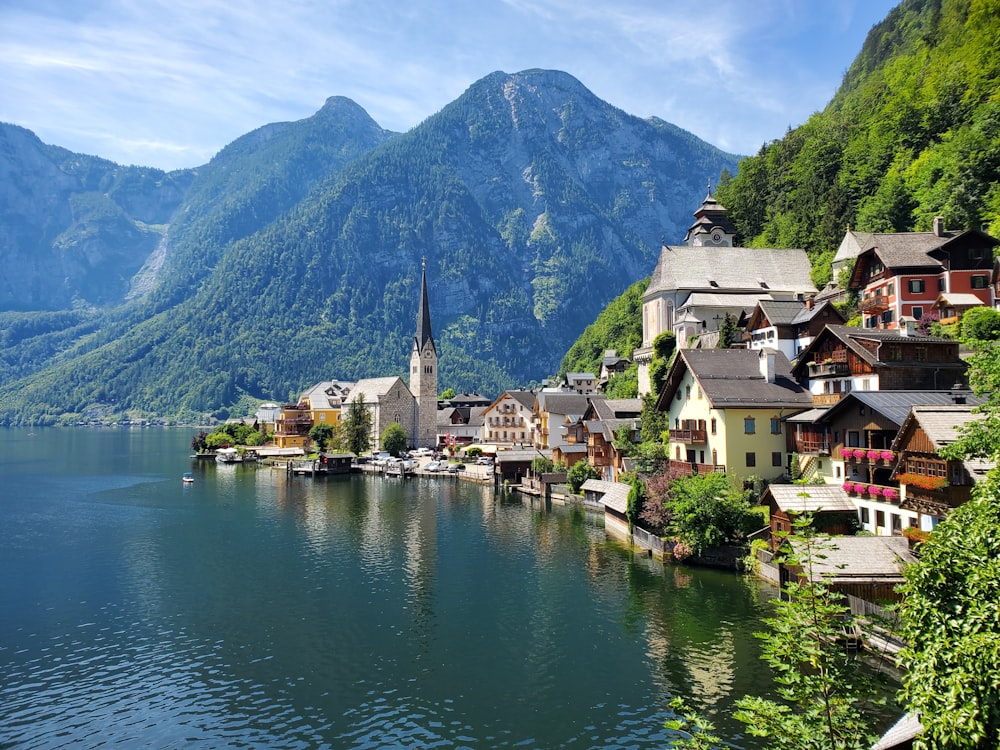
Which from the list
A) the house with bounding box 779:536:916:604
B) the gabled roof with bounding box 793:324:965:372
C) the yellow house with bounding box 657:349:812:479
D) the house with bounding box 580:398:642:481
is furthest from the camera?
the house with bounding box 580:398:642:481

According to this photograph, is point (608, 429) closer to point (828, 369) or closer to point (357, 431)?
point (828, 369)

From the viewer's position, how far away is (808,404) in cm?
4697

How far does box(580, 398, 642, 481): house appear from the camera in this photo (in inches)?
2773

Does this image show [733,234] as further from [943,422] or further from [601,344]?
[943,422]

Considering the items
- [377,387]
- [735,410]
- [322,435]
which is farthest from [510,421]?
[735,410]

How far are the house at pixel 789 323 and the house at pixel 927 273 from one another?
13.4 feet

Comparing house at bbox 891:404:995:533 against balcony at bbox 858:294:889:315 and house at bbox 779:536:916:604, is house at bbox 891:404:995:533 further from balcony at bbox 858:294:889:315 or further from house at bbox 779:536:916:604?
balcony at bbox 858:294:889:315

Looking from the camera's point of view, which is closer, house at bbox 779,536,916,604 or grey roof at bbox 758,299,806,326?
house at bbox 779,536,916,604

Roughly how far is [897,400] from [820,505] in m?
7.10

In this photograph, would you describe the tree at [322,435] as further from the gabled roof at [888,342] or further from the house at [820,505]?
the house at [820,505]

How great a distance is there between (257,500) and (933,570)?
7791 centimetres

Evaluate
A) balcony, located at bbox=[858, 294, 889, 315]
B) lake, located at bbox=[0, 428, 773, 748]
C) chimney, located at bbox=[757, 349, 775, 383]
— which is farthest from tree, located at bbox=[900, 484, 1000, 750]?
balcony, located at bbox=[858, 294, 889, 315]

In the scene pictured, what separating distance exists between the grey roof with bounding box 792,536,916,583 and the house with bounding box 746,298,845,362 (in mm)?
24629

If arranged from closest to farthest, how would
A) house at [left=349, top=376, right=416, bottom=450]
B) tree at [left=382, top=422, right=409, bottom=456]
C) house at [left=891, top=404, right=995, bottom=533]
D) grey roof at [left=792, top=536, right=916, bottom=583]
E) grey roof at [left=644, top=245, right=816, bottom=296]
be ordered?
house at [left=891, top=404, right=995, bottom=533], grey roof at [left=792, top=536, right=916, bottom=583], grey roof at [left=644, top=245, right=816, bottom=296], tree at [left=382, top=422, right=409, bottom=456], house at [left=349, top=376, right=416, bottom=450]
